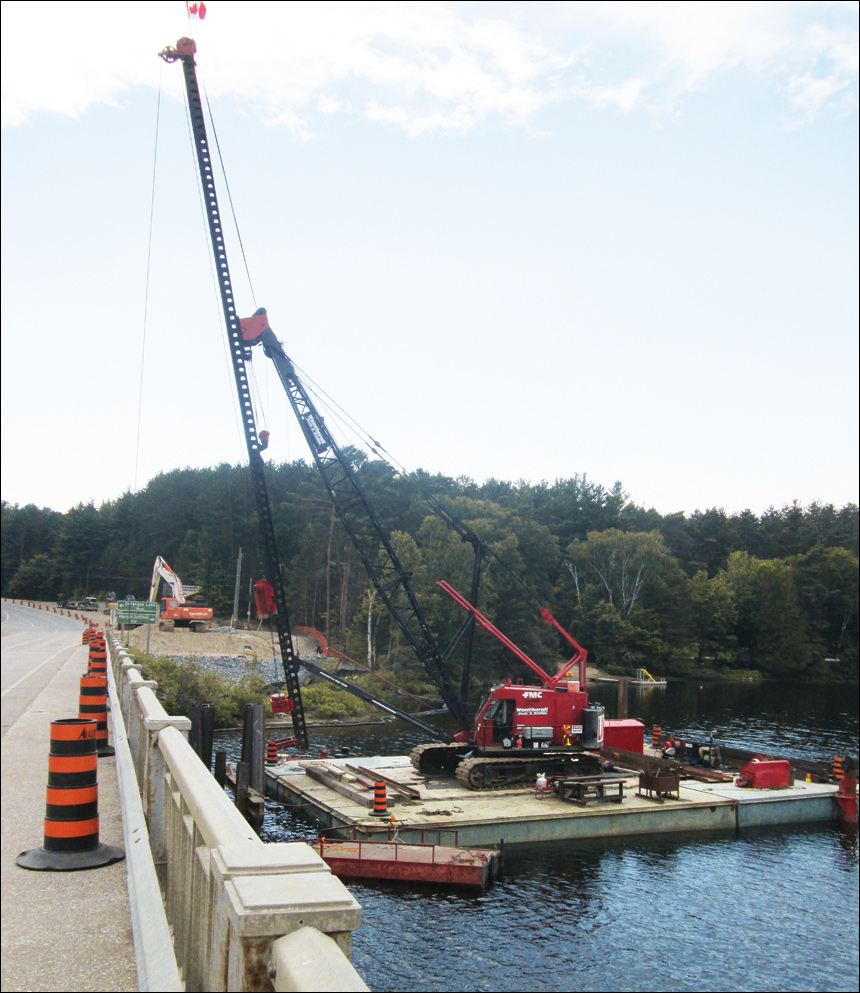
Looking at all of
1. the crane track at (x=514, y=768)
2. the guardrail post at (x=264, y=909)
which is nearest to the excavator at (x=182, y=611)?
the crane track at (x=514, y=768)

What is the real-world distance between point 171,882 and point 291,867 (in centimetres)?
205

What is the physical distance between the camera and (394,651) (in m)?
64.7

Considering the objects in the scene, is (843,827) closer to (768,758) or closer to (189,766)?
(768,758)

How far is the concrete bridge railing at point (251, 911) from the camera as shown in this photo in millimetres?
2248

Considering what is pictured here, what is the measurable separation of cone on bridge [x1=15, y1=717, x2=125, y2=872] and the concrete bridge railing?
2.28 meters

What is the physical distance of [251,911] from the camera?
242 centimetres

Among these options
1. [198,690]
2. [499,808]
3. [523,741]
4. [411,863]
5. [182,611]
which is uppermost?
[182,611]

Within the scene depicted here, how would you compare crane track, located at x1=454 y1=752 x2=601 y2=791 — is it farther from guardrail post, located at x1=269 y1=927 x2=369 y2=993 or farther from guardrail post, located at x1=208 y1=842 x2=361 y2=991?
guardrail post, located at x1=269 y1=927 x2=369 y2=993

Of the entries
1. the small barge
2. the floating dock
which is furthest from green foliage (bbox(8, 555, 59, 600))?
the floating dock

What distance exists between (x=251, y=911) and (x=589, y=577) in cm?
9121

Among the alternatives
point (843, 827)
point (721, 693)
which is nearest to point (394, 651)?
point (721, 693)

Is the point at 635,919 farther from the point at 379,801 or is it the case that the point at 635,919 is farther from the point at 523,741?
Answer: the point at 523,741

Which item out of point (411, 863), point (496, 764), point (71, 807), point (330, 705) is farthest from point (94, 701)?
point (330, 705)

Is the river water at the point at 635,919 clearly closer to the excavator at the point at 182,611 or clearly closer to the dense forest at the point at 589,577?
the excavator at the point at 182,611
